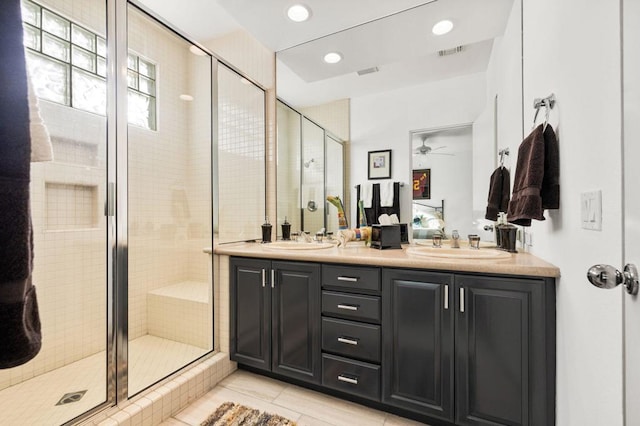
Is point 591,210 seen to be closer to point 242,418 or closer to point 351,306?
point 351,306

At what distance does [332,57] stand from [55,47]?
5.75 ft

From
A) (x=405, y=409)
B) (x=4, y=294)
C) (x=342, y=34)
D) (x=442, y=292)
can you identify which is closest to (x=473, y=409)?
(x=405, y=409)

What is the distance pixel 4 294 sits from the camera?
24.0 inches

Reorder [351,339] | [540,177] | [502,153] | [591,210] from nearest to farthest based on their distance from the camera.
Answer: [591,210] < [540,177] < [351,339] < [502,153]

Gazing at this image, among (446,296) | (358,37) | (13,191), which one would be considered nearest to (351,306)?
(446,296)

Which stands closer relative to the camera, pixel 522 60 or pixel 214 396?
pixel 522 60

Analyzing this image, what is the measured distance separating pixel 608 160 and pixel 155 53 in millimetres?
2391

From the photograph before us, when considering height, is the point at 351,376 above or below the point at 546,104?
below

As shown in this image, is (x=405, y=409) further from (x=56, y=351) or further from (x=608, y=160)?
(x=56, y=351)

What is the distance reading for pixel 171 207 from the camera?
2.04 m

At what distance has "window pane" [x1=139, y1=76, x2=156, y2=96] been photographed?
76.5 inches

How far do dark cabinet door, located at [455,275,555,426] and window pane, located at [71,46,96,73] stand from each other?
90.4 inches

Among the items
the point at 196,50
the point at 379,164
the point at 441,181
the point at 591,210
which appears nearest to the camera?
the point at 591,210

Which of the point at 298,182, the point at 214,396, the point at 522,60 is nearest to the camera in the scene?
the point at 522,60
